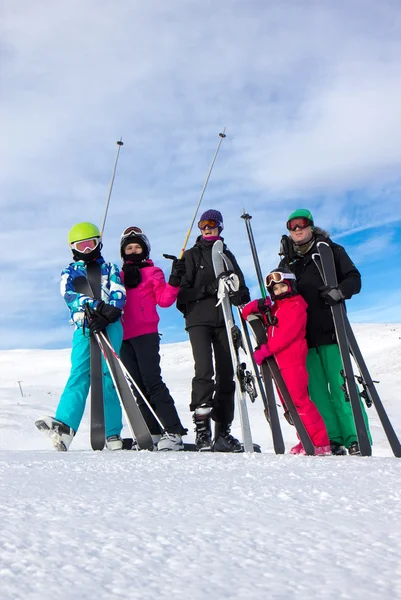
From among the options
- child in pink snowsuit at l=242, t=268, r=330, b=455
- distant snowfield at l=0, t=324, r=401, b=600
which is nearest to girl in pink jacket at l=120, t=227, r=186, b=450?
child in pink snowsuit at l=242, t=268, r=330, b=455

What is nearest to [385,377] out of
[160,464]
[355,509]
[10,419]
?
[10,419]

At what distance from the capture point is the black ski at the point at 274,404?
4047mm

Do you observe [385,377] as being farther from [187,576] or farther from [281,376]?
[187,576]

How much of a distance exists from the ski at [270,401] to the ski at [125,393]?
938 mm

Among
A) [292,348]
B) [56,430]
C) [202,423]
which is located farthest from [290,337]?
[56,430]

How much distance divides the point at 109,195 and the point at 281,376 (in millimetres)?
2924

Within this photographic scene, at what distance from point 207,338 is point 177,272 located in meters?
0.62

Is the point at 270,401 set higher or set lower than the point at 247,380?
lower

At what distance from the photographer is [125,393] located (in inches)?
172

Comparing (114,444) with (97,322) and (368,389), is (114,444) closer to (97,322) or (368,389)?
(97,322)

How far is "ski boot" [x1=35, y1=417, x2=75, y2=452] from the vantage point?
13.8ft

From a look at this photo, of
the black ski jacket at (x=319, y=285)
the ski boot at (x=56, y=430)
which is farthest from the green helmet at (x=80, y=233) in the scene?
the black ski jacket at (x=319, y=285)

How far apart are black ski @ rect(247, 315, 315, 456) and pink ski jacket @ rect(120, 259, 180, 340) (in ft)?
2.53

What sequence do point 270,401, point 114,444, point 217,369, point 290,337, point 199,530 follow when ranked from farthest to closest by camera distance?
point 217,369, point 114,444, point 270,401, point 290,337, point 199,530
